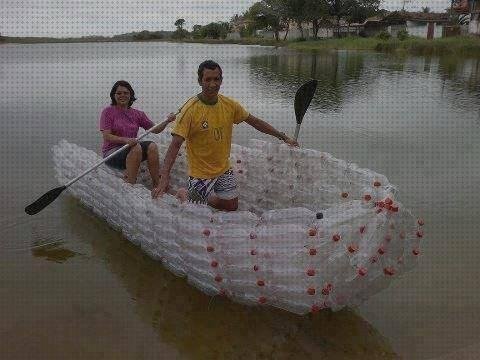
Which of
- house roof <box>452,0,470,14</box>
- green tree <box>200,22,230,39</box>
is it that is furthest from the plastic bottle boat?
green tree <box>200,22,230,39</box>

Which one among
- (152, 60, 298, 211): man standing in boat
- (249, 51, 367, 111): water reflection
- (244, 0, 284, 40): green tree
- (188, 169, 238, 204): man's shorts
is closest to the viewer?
(152, 60, 298, 211): man standing in boat

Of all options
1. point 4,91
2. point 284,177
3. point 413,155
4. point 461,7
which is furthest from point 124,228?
point 461,7

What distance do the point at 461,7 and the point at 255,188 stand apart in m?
52.7

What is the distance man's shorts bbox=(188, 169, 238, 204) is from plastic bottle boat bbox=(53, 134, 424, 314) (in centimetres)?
39

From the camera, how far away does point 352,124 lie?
37.1ft

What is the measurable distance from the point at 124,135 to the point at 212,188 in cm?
161

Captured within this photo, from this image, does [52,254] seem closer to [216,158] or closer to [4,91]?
[216,158]

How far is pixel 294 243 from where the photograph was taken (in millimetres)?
3443

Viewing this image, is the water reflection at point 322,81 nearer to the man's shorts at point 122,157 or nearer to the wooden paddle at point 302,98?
the wooden paddle at point 302,98

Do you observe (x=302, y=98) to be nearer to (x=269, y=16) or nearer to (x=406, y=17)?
(x=406, y=17)

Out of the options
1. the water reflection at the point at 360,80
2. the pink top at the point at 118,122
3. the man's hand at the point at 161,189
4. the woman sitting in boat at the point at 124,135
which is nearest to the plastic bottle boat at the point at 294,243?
the man's hand at the point at 161,189

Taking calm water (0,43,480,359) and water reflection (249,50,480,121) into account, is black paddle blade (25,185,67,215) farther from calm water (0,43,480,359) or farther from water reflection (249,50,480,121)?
water reflection (249,50,480,121)

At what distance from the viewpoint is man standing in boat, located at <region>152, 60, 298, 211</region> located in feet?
14.0

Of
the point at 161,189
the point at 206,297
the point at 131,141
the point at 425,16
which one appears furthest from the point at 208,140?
the point at 425,16
